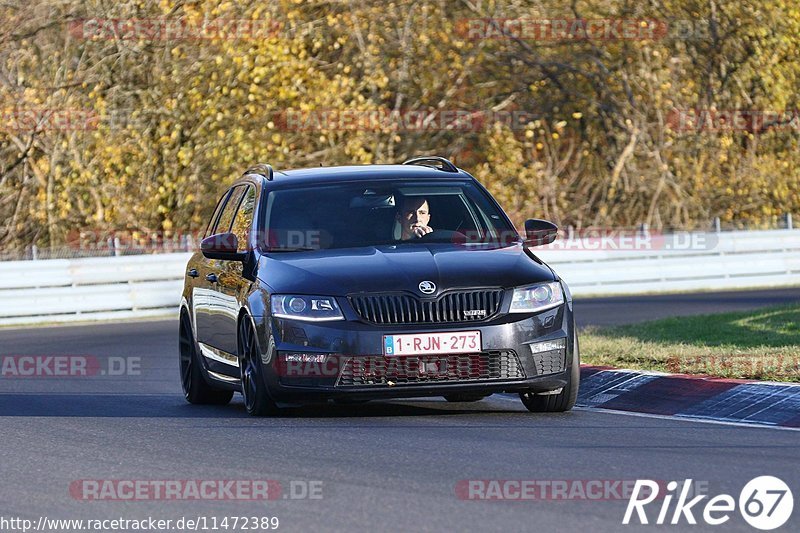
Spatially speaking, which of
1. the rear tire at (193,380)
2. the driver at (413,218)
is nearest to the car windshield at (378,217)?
the driver at (413,218)

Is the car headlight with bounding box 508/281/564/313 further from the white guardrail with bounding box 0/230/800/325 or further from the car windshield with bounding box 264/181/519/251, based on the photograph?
the white guardrail with bounding box 0/230/800/325

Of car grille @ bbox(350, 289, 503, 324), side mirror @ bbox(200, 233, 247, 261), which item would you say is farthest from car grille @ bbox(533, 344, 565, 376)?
side mirror @ bbox(200, 233, 247, 261)

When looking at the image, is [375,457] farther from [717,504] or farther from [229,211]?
[229,211]

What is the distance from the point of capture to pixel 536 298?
10531mm

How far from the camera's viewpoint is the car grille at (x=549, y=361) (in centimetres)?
1045

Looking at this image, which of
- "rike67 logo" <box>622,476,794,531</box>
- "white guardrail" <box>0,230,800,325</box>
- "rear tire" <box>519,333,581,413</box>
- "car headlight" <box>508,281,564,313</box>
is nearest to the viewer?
"rike67 logo" <box>622,476,794,531</box>

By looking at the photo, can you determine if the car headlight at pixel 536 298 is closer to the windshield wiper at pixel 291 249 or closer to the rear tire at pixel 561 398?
the rear tire at pixel 561 398

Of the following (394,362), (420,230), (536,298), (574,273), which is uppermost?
(420,230)

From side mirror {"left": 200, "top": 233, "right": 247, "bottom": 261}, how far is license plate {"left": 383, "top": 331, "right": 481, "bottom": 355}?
1.73 metres

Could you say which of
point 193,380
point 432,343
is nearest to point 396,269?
point 432,343

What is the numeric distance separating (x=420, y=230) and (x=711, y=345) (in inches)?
164

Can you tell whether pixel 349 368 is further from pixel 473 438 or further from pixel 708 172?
pixel 708 172

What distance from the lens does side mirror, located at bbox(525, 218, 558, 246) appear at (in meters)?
11.5

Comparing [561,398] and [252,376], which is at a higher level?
[252,376]
